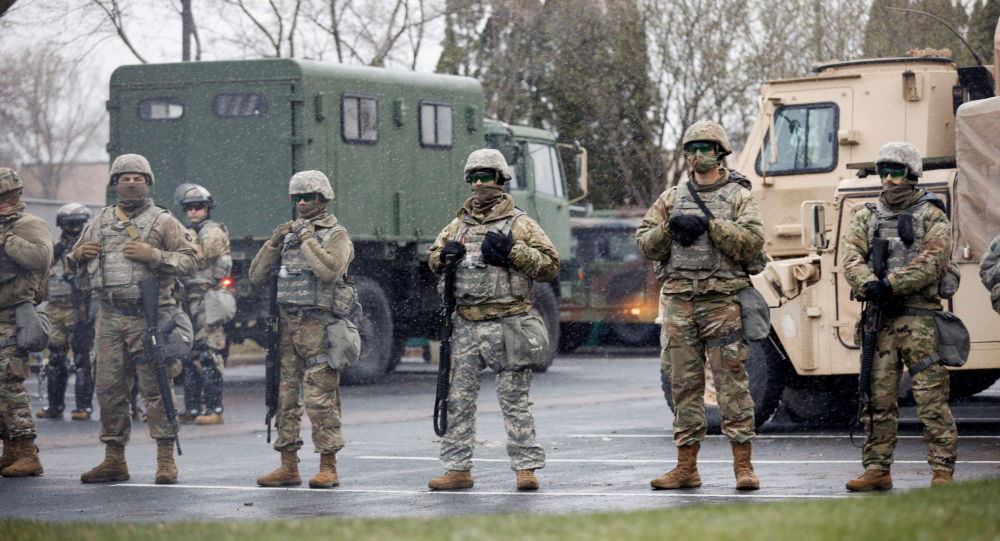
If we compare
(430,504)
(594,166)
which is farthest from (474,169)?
(594,166)

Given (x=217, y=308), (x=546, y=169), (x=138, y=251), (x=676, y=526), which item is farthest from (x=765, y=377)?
(x=546, y=169)

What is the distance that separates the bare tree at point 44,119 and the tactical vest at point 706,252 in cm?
2865

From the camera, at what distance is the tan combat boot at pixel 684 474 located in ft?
29.8

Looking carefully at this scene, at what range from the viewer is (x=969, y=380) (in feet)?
42.4

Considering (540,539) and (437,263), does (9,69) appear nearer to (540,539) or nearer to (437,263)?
(437,263)

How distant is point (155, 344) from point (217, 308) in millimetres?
4463

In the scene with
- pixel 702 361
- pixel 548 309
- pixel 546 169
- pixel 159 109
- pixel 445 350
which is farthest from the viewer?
pixel 546 169


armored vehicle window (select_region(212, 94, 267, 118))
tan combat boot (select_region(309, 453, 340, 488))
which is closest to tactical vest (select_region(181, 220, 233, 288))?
armored vehicle window (select_region(212, 94, 267, 118))

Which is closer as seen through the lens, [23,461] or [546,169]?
[23,461]

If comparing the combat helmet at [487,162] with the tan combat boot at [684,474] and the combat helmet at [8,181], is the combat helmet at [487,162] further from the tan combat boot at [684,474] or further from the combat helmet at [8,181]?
the combat helmet at [8,181]

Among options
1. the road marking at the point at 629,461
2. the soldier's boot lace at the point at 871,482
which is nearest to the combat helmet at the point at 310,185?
the road marking at the point at 629,461

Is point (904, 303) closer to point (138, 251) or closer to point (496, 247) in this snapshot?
point (496, 247)

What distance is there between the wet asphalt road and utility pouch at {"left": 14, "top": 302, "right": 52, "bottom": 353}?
33.5 inches

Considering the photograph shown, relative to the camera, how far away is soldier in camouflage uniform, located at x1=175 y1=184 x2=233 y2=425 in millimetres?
14594
